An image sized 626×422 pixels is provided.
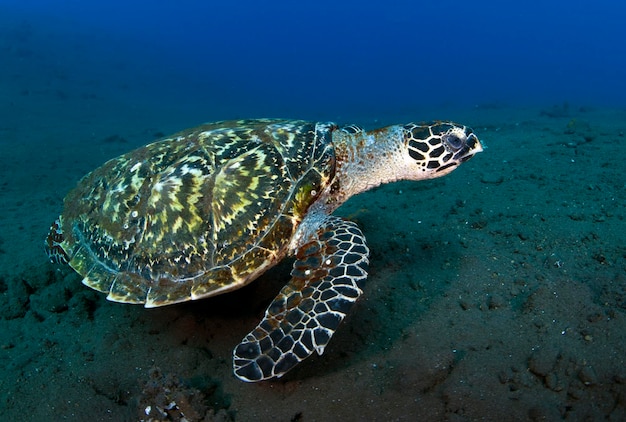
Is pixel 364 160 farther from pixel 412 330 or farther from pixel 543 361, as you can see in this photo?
pixel 543 361

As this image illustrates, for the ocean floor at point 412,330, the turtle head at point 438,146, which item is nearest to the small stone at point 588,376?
the ocean floor at point 412,330

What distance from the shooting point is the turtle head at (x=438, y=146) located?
11.5 feet

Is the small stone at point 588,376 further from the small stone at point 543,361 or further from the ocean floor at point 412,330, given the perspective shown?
the small stone at point 543,361

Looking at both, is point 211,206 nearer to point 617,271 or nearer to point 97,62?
point 617,271

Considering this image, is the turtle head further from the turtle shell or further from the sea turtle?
the turtle shell

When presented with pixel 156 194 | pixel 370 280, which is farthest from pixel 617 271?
pixel 156 194

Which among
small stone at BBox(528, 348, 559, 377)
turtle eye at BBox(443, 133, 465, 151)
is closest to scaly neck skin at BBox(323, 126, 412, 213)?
turtle eye at BBox(443, 133, 465, 151)

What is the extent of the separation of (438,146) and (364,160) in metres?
0.69

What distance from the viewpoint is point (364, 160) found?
3.61 m

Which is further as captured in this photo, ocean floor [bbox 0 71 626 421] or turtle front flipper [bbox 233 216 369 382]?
ocean floor [bbox 0 71 626 421]

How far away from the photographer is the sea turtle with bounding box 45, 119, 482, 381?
9.01 feet

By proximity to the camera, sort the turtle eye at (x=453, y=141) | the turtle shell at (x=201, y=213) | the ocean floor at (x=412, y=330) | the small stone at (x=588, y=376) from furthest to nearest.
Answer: the turtle eye at (x=453, y=141), the turtle shell at (x=201, y=213), the ocean floor at (x=412, y=330), the small stone at (x=588, y=376)

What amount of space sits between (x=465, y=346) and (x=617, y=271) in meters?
1.69

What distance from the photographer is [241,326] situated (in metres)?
3.41
